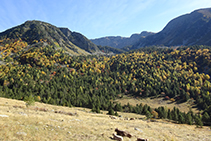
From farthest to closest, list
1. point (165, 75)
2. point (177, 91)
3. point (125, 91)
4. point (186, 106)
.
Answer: point (165, 75) → point (125, 91) → point (177, 91) → point (186, 106)

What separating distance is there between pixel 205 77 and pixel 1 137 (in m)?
224

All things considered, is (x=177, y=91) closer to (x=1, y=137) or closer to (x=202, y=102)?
(x=202, y=102)

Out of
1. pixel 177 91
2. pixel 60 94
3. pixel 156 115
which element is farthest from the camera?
pixel 177 91

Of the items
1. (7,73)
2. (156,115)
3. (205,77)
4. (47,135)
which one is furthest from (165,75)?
(7,73)

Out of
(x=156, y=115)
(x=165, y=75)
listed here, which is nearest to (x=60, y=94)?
(x=156, y=115)

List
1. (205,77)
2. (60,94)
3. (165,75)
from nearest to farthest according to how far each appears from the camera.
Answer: (60,94), (205,77), (165,75)

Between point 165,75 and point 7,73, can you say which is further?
point 165,75

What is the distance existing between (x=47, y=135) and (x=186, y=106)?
134 m

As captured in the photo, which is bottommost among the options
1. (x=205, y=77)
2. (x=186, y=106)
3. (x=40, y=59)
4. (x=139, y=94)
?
(x=186, y=106)

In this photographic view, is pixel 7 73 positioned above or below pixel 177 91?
above

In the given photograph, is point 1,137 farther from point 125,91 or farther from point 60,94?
point 125,91

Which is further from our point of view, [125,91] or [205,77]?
[205,77]

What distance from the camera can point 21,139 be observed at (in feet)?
37.8

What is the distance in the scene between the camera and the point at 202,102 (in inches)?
4222
